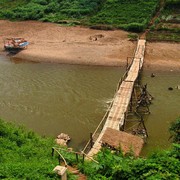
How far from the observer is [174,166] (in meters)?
13.0

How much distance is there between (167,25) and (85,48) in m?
14.1

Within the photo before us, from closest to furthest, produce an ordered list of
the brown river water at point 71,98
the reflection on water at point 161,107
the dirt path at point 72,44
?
the reflection on water at point 161,107, the brown river water at point 71,98, the dirt path at point 72,44

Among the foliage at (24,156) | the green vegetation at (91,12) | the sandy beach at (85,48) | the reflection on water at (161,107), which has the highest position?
the green vegetation at (91,12)

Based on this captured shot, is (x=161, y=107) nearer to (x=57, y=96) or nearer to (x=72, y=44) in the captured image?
(x=57, y=96)

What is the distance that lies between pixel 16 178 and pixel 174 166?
656 cm

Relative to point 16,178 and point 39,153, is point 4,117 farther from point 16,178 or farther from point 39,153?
point 16,178

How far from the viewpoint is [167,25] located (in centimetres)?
4884

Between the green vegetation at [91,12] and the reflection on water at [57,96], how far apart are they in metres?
15.1

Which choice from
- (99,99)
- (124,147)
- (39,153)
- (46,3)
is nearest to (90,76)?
(99,99)

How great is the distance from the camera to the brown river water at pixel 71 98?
26394 mm

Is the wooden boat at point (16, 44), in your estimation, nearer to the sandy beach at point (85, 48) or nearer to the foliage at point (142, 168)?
the sandy beach at point (85, 48)

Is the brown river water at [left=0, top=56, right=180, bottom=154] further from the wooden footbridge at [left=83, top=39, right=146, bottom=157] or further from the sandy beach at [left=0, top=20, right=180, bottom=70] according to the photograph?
the wooden footbridge at [left=83, top=39, right=146, bottom=157]

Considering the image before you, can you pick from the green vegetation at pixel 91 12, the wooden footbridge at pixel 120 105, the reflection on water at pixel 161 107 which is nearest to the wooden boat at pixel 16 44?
the green vegetation at pixel 91 12

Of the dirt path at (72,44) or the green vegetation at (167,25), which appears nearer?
the dirt path at (72,44)
